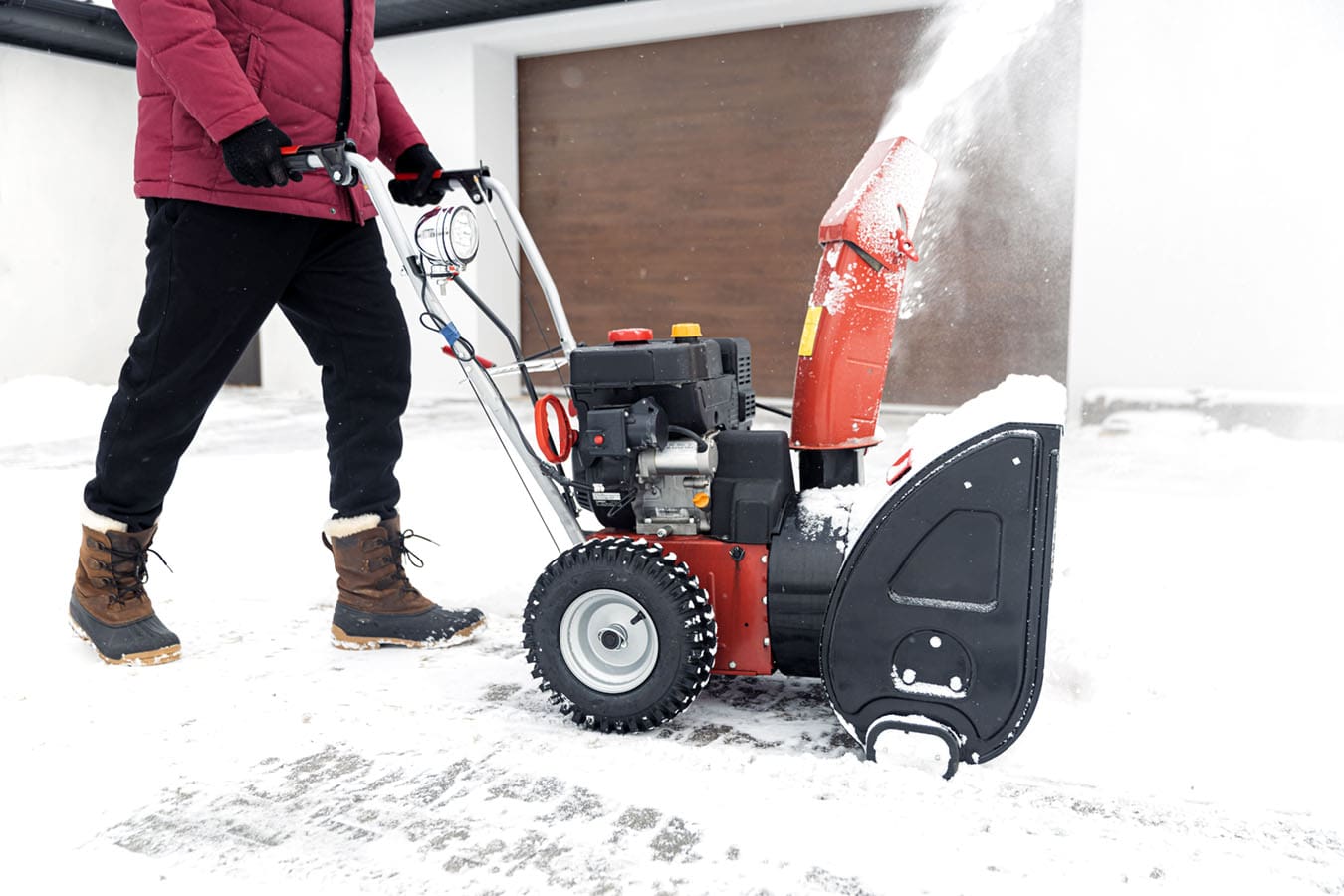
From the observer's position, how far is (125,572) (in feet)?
7.29

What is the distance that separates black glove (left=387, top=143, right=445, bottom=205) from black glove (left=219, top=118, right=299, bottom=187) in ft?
1.43

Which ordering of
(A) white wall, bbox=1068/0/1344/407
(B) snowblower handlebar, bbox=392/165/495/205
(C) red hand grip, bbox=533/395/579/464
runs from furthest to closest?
(A) white wall, bbox=1068/0/1344/407
(B) snowblower handlebar, bbox=392/165/495/205
(C) red hand grip, bbox=533/395/579/464

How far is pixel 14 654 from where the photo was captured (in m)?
2.24

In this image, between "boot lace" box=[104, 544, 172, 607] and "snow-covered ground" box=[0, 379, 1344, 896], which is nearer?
"snow-covered ground" box=[0, 379, 1344, 896]

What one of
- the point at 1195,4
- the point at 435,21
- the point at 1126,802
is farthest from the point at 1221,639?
the point at 435,21

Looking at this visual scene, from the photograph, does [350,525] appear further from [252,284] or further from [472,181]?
[472,181]

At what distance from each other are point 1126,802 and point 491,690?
1.11 m

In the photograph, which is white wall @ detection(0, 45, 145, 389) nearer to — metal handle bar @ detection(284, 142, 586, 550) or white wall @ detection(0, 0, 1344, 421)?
white wall @ detection(0, 0, 1344, 421)

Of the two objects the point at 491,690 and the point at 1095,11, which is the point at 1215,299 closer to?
the point at 1095,11

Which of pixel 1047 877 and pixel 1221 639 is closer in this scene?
pixel 1047 877

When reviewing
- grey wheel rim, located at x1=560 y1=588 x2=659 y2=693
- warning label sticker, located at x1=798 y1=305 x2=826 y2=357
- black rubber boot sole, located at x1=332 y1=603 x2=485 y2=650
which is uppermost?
warning label sticker, located at x1=798 y1=305 x2=826 y2=357

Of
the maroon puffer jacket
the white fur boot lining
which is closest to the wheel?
the white fur boot lining

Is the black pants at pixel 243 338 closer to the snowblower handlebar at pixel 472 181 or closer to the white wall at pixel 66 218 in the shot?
the snowblower handlebar at pixel 472 181

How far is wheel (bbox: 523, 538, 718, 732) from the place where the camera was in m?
1.73
